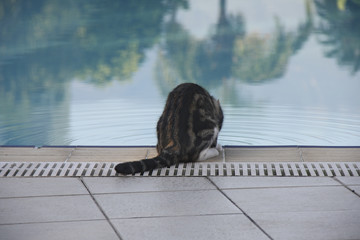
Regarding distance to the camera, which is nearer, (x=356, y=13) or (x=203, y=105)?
(x=203, y=105)

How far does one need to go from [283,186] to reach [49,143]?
2.66m

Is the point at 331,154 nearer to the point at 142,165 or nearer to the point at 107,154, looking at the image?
the point at 142,165

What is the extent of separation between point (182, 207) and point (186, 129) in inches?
39.5

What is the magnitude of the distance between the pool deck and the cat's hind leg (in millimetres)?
406

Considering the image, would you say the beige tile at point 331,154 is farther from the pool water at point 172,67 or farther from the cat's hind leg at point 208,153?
the pool water at point 172,67

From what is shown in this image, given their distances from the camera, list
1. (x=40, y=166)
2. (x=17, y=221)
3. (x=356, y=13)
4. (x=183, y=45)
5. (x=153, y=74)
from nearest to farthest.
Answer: (x=17, y=221) < (x=40, y=166) < (x=153, y=74) < (x=183, y=45) < (x=356, y=13)

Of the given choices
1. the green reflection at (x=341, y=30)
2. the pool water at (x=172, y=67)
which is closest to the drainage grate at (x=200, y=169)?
the pool water at (x=172, y=67)

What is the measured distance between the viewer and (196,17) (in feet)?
45.5

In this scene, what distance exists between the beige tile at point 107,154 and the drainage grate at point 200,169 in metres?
0.20

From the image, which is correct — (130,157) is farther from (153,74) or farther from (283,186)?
(153,74)

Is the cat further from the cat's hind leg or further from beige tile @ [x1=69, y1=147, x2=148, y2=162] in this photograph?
beige tile @ [x1=69, y1=147, x2=148, y2=162]

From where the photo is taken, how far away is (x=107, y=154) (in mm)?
4473

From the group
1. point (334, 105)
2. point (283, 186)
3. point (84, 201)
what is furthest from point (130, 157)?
point (334, 105)

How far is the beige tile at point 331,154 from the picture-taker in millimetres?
4254
